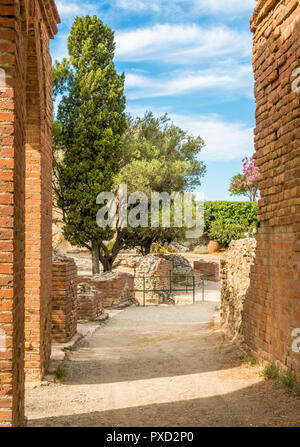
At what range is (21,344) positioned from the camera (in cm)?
337

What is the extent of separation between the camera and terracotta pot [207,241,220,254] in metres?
28.2

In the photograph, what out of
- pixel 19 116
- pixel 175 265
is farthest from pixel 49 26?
pixel 175 265

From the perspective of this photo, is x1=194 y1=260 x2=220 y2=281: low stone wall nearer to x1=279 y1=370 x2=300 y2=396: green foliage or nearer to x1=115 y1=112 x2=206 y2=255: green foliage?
x1=115 y1=112 x2=206 y2=255: green foliage

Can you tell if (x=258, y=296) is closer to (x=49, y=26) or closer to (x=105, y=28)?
(x=49, y=26)

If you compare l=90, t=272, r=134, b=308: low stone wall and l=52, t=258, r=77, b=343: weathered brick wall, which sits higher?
l=52, t=258, r=77, b=343: weathered brick wall

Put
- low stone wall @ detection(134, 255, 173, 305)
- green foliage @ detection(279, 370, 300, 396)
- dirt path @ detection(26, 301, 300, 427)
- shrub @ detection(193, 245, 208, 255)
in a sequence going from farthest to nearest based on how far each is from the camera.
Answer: shrub @ detection(193, 245, 208, 255) < low stone wall @ detection(134, 255, 173, 305) < green foliage @ detection(279, 370, 300, 396) < dirt path @ detection(26, 301, 300, 427)

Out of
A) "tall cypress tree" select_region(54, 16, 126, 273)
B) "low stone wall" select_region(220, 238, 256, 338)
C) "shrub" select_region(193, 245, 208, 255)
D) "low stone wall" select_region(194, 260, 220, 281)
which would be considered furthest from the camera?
"shrub" select_region(193, 245, 208, 255)

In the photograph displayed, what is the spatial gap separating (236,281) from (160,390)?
11.0 ft

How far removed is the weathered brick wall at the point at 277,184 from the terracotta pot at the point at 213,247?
22.2m

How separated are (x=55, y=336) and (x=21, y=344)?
3824 millimetres

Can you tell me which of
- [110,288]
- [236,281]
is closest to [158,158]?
[110,288]

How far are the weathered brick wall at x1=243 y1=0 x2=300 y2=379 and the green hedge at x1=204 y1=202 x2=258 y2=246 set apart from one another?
2239cm

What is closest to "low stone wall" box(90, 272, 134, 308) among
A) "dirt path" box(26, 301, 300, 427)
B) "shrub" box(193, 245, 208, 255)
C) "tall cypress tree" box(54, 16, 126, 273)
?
"tall cypress tree" box(54, 16, 126, 273)

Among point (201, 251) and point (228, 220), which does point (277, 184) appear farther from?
point (228, 220)
